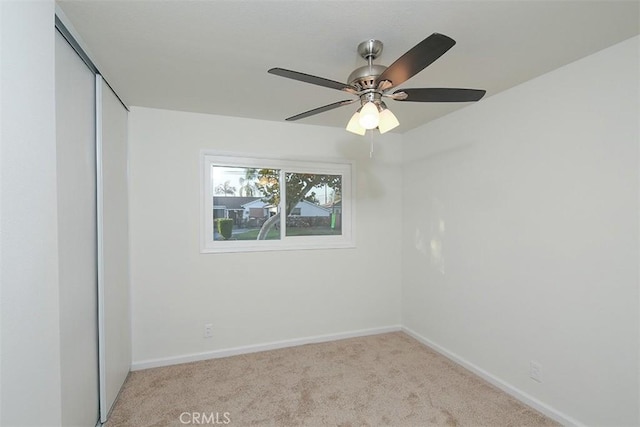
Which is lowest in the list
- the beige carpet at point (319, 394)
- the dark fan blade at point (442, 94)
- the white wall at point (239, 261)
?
the beige carpet at point (319, 394)

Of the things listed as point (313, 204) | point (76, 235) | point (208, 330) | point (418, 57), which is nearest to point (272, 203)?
point (313, 204)

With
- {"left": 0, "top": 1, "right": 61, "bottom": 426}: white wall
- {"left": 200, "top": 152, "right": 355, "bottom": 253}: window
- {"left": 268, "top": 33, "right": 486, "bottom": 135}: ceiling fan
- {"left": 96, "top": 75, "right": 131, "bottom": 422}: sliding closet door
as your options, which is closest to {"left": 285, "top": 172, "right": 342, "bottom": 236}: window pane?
{"left": 200, "top": 152, "right": 355, "bottom": 253}: window

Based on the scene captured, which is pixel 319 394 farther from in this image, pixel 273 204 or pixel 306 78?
pixel 306 78

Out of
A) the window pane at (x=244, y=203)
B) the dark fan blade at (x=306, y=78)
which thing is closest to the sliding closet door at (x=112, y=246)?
the window pane at (x=244, y=203)

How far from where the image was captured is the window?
10.2 ft

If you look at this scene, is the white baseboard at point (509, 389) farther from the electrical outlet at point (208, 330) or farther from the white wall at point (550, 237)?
the electrical outlet at point (208, 330)

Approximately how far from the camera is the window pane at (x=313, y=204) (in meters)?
3.41

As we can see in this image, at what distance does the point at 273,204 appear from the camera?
11.0 feet

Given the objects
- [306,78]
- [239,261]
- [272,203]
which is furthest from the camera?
[272,203]

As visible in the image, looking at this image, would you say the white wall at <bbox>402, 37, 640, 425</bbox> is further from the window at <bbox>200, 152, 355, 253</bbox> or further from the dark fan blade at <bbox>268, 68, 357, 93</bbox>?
the dark fan blade at <bbox>268, 68, 357, 93</bbox>

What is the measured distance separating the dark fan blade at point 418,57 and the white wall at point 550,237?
1.37 metres

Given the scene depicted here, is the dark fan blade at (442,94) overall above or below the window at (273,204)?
above

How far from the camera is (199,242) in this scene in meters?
2.98

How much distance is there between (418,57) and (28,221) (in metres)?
1.52
